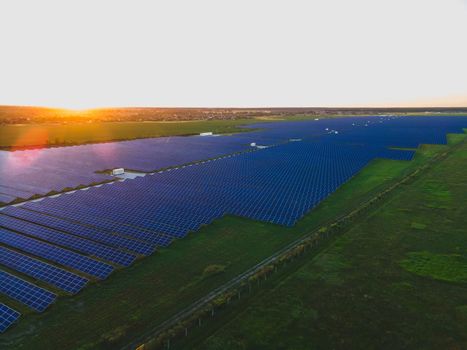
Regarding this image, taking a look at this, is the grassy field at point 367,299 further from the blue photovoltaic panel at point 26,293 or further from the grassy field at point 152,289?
the blue photovoltaic panel at point 26,293

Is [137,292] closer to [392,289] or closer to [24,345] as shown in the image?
[24,345]

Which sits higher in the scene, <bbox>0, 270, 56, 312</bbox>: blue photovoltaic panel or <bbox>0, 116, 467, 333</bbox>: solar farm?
<bbox>0, 116, 467, 333</bbox>: solar farm

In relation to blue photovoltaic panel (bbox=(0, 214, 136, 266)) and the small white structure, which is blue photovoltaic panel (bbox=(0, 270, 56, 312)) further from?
the small white structure

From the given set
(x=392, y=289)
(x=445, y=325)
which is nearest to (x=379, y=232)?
(x=392, y=289)

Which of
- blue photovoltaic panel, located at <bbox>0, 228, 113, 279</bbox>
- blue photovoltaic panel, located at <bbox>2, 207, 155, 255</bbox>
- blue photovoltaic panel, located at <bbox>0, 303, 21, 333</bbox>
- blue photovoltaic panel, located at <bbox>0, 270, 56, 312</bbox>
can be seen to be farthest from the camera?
blue photovoltaic panel, located at <bbox>2, 207, 155, 255</bbox>

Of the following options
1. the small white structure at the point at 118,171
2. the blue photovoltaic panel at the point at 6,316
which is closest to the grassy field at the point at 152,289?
the blue photovoltaic panel at the point at 6,316

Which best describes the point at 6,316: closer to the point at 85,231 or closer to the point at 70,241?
the point at 70,241

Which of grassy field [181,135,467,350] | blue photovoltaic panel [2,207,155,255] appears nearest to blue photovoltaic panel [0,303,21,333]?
blue photovoltaic panel [2,207,155,255]
